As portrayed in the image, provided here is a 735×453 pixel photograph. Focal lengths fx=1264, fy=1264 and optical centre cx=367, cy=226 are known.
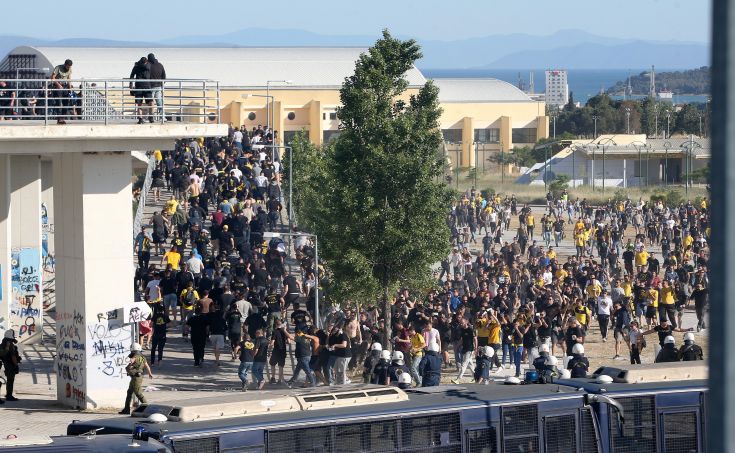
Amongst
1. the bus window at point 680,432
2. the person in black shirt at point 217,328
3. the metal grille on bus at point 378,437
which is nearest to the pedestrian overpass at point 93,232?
the person in black shirt at point 217,328

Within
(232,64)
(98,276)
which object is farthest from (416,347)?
(232,64)

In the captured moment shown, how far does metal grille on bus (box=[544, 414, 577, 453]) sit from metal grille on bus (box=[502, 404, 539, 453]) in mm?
138

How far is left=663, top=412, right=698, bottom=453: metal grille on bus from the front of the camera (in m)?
13.0

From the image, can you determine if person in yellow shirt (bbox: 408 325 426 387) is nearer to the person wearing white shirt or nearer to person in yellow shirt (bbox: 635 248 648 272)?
the person wearing white shirt

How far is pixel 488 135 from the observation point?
325 feet

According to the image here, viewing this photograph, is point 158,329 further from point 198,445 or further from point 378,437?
point 198,445

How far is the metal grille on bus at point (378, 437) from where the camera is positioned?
11.3 meters

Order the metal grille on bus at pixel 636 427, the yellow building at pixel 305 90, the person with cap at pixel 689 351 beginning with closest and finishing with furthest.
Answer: the metal grille on bus at pixel 636 427 < the person with cap at pixel 689 351 < the yellow building at pixel 305 90

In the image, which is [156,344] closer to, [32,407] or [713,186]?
[32,407]

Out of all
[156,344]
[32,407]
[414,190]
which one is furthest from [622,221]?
[32,407]

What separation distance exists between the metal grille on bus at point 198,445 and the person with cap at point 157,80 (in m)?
8.61

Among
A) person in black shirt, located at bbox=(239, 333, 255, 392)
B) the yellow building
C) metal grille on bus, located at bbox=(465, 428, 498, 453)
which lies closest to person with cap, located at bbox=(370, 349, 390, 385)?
person in black shirt, located at bbox=(239, 333, 255, 392)

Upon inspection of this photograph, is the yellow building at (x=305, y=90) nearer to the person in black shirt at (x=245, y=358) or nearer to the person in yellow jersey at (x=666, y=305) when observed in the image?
the person in yellow jersey at (x=666, y=305)

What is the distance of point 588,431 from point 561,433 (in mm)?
326
